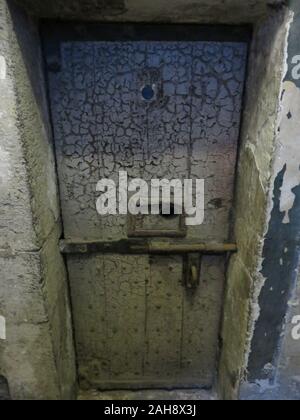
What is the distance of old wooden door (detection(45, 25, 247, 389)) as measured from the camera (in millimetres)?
1080

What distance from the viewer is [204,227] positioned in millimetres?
1269

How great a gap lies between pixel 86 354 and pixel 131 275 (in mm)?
463

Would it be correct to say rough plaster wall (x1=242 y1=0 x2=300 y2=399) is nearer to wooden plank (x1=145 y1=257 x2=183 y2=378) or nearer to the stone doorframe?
the stone doorframe

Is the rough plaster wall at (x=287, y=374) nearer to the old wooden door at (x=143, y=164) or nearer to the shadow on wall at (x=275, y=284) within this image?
the shadow on wall at (x=275, y=284)

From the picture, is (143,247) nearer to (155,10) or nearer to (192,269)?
(192,269)

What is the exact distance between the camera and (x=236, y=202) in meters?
1.22

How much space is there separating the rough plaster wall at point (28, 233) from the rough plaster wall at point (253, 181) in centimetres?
67

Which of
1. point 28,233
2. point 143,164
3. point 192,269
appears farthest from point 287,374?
point 28,233

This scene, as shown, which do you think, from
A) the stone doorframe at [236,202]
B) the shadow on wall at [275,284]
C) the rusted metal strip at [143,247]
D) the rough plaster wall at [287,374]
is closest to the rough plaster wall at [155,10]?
the stone doorframe at [236,202]

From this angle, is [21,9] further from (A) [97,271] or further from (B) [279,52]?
(A) [97,271]

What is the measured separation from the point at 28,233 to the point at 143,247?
0.44 metres

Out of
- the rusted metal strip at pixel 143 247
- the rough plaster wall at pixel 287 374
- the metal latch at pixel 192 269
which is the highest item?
the rusted metal strip at pixel 143 247

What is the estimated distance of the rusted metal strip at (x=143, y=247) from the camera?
1.25 metres

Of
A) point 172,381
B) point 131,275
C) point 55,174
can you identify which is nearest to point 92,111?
point 55,174
